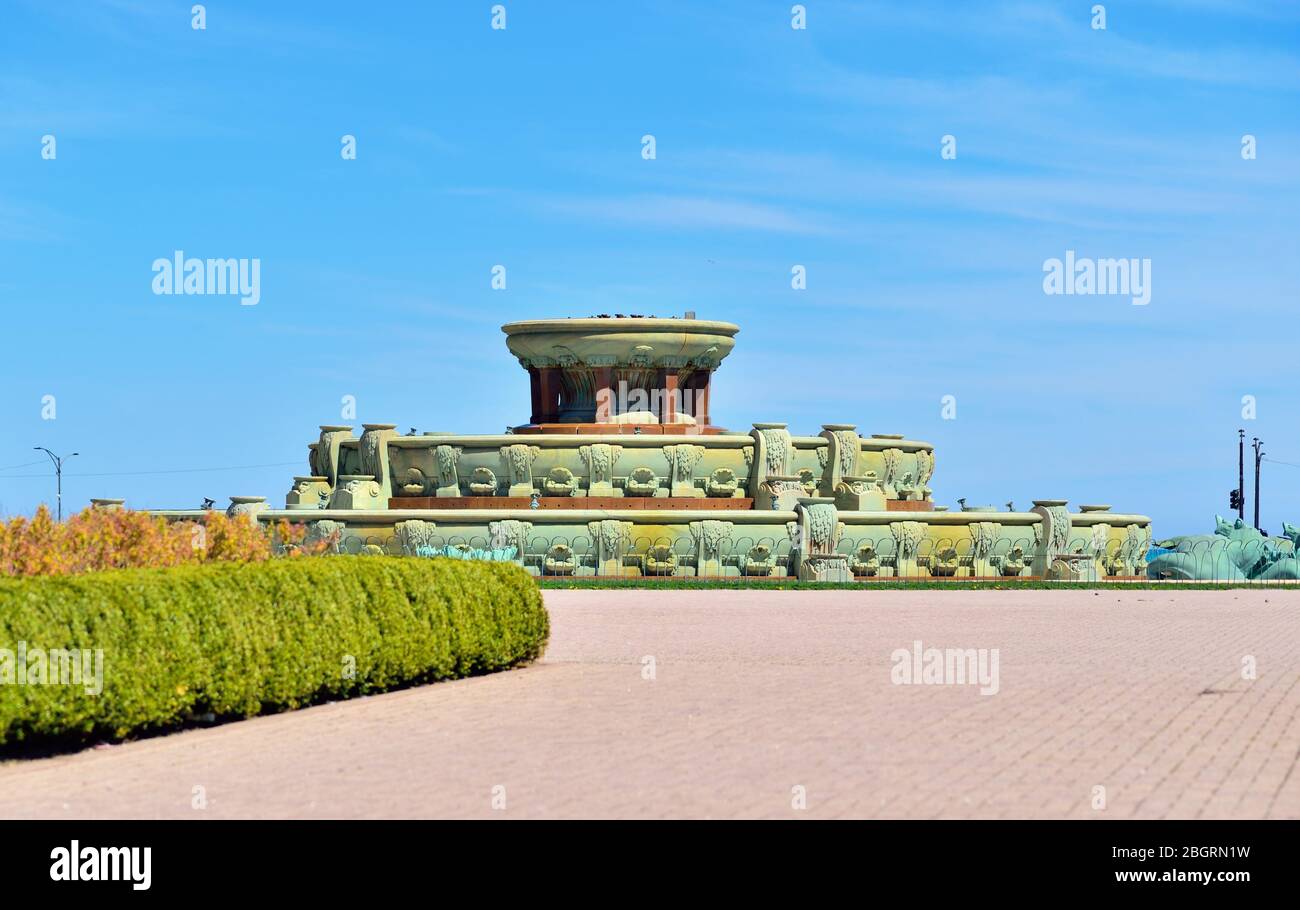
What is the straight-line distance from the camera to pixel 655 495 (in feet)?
128

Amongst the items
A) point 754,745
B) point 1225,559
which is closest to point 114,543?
point 754,745

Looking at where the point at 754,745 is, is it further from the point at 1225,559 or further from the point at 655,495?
the point at 1225,559

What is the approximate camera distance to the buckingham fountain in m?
35.7

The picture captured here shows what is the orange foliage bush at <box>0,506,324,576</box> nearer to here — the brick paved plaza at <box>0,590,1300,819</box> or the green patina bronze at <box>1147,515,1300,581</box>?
the brick paved plaza at <box>0,590,1300,819</box>

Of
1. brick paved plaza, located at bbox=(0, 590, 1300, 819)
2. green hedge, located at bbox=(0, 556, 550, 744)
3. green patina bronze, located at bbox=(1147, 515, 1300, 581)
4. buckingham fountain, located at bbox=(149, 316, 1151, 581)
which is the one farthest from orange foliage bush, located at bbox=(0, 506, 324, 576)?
green patina bronze, located at bbox=(1147, 515, 1300, 581)

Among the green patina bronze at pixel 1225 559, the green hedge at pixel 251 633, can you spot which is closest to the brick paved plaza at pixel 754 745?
the green hedge at pixel 251 633

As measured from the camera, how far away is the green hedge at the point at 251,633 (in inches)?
493

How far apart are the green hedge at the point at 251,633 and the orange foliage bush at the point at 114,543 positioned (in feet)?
4.27

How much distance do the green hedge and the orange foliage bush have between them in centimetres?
130

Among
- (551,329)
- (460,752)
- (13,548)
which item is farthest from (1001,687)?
(551,329)

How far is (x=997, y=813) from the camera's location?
384 inches

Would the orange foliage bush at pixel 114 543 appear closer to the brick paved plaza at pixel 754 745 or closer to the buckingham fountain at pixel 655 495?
the brick paved plaza at pixel 754 745

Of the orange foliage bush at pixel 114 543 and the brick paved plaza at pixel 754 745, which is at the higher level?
the orange foliage bush at pixel 114 543

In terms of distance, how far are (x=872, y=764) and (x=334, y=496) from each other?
29.4 meters
